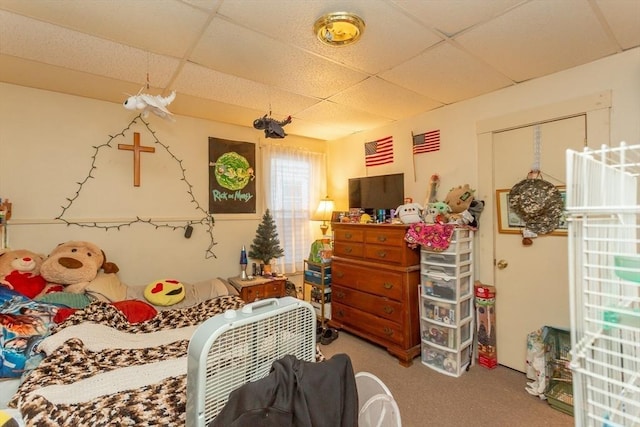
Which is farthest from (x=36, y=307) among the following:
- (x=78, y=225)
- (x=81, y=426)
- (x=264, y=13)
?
(x=264, y=13)

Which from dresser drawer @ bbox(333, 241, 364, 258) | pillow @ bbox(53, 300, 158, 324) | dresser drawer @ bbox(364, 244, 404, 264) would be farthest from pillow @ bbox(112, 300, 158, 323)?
dresser drawer @ bbox(364, 244, 404, 264)

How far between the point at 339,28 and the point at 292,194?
2.51 m

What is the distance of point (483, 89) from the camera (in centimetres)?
262

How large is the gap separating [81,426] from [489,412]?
91.6 inches

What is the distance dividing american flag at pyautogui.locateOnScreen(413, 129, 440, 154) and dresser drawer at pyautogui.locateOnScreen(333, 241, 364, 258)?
47.7 inches

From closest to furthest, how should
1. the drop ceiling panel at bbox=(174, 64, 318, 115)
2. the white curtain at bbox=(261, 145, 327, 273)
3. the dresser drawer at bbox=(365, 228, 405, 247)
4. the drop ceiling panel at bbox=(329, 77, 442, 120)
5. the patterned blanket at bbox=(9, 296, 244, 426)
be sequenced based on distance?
the patterned blanket at bbox=(9, 296, 244, 426), the drop ceiling panel at bbox=(174, 64, 318, 115), the drop ceiling panel at bbox=(329, 77, 442, 120), the dresser drawer at bbox=(365, 228, 405, 247), the white curtain at bbox=(261, 145, 327, 273)

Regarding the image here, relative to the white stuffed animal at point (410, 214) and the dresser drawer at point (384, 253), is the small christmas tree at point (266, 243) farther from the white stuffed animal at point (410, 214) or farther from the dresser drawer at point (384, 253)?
the white stuffed animal at point (410, 214)

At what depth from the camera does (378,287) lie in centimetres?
294

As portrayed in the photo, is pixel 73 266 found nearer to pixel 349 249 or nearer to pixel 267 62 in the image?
pixel 267 62

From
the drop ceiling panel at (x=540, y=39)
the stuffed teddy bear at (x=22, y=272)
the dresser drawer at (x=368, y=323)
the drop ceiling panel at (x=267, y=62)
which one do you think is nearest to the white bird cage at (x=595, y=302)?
the drop ceiling panel at (x=540, y=39)

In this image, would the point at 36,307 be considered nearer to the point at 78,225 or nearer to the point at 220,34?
the point at 78,225

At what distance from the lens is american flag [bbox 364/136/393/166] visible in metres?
3.57

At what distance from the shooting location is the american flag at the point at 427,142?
310 cm

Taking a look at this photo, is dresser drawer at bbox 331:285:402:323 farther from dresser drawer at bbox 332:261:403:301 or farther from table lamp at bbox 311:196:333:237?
table lamp at bbox 311:196:333:237
